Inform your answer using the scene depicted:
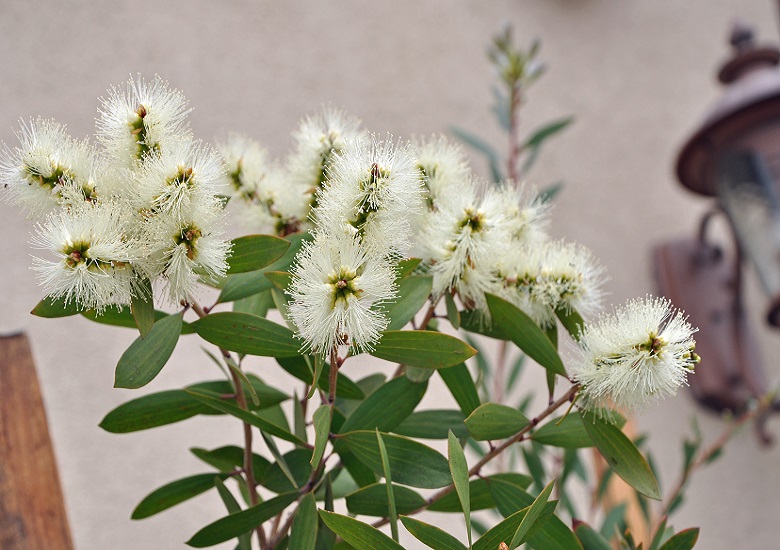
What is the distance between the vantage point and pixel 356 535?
1.53 ft

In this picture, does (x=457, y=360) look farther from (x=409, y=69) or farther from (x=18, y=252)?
(x=409, y=69)

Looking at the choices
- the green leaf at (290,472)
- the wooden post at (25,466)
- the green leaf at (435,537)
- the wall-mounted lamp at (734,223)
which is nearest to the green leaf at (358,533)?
the green leaf at (435,537)

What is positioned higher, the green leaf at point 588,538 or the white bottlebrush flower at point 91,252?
the white bottlebrush flower at point 91,252

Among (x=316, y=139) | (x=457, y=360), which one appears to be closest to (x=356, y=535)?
(x=457, y=360)

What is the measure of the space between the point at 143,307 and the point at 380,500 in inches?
8.8

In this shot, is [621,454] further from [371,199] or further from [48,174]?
[48,174]

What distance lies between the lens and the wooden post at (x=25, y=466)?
658mm

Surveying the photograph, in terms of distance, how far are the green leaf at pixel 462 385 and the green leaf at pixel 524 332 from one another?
0.05 m

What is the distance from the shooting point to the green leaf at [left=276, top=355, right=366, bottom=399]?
0.58 meters

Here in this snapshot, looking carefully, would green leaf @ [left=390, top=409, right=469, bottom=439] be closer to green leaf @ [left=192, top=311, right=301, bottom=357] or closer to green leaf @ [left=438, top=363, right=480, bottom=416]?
green leaf @ [left=438, top=363, right=480, bottom=416]

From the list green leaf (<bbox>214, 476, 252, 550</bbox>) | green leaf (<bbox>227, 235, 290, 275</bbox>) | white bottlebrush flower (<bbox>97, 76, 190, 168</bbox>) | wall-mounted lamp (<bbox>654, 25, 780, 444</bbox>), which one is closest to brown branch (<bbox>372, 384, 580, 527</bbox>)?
green leaf (<bbox>214, 476, 252, 550</bbox>)

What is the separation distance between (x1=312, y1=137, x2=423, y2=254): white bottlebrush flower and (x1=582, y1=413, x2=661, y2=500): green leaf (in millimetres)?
200

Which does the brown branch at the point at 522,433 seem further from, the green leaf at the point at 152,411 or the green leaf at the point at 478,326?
the green leaf at the point at 152,411

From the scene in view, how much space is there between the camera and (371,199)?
47 centimetres
